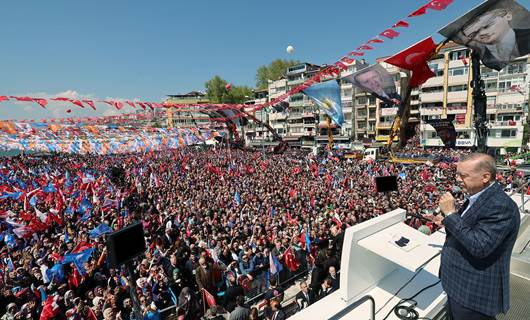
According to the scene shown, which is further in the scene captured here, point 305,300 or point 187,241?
point 187,241

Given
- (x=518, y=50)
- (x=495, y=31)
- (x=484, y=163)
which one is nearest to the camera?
(x=484, y=163)

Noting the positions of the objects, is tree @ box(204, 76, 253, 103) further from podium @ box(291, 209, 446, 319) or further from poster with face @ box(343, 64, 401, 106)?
podium @ box(291, 209, 446, 319)

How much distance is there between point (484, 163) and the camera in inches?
73.7

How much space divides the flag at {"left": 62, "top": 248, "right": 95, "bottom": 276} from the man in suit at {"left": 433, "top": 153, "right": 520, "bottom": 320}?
788 centimetres

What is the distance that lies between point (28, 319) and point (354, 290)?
616 cm

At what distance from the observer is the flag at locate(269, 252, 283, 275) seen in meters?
7.15

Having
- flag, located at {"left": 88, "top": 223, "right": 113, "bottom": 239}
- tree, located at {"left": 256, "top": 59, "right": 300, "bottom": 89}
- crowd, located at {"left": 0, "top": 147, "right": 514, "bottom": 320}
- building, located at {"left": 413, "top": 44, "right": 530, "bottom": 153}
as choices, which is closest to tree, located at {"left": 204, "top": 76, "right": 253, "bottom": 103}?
tree, located at {"left": 256, "top": 59, "right": 300, "bottom": 89}

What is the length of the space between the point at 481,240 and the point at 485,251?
66mm

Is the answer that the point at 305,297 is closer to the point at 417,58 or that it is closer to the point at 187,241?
the point at 187,241

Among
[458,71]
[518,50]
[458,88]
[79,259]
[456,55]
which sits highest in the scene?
[456,55]

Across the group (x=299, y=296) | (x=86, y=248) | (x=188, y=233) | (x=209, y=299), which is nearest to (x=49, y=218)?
(x=86, y=248)

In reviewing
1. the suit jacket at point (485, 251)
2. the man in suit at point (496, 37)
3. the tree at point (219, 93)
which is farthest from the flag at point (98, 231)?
the tree at point (219, 93)

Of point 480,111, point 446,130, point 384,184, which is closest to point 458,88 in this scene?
point 446,130

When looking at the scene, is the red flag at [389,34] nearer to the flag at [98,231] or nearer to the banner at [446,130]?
the banner at [446,130]
